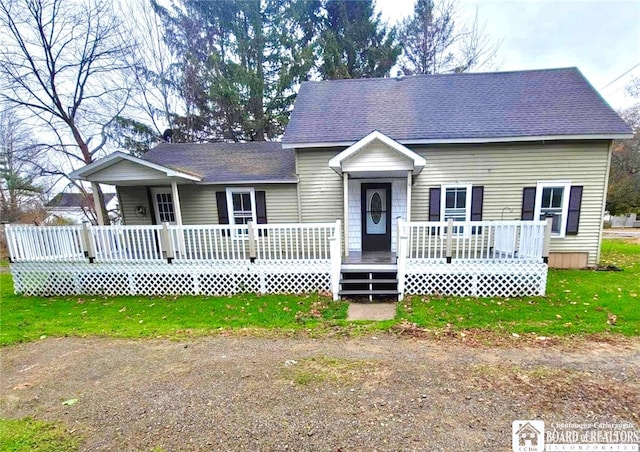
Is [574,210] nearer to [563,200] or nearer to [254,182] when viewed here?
[563,200]

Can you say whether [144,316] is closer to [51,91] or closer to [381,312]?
[381,312]

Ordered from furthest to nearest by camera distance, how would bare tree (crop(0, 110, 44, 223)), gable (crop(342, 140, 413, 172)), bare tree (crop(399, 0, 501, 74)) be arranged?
bare tree (crop(399, 0, 501, 74)), bare tree (crop(0, 110, 44, 223)), gable (crop(342, 140, 413, 172))

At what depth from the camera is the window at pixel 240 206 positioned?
30.6 feet

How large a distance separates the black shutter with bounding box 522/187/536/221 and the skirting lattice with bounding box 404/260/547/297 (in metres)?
2.76

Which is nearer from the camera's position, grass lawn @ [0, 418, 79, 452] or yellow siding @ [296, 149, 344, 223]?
grass lawn @ [0, 418, 79, 452]

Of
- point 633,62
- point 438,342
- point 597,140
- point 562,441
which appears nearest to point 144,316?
point 438,342

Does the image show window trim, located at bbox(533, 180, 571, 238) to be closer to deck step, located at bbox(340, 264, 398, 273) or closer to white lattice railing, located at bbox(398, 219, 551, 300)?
white lattice railing, located at bbox(398, 219, 551, 300)

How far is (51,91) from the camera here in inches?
520

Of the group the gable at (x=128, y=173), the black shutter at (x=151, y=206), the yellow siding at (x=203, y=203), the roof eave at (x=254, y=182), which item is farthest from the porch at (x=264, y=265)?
the black shutter at (x=151, y=206)

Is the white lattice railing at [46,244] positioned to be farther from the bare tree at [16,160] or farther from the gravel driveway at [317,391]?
the bare tree at [16,160]

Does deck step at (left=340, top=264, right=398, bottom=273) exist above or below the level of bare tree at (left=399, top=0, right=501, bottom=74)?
below

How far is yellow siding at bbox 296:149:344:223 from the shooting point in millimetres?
8820

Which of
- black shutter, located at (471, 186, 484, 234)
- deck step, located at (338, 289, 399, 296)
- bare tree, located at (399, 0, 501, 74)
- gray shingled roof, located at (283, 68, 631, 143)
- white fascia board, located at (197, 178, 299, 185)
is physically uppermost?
bare tree, located at (399, 0, 501, 74)

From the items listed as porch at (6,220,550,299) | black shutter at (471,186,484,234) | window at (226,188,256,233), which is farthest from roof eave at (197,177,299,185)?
black shutter at (471,186,484,234)
